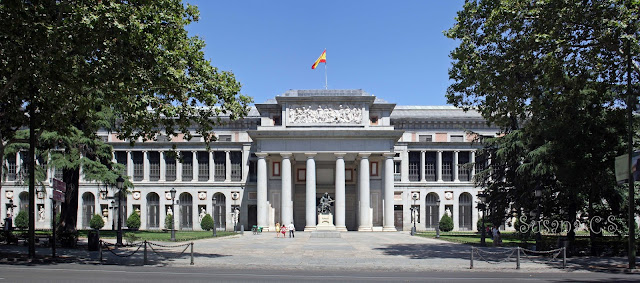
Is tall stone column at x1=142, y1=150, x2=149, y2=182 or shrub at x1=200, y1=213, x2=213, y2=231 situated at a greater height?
tall stone column at x1=142, y1=150, x2=149, y2=182

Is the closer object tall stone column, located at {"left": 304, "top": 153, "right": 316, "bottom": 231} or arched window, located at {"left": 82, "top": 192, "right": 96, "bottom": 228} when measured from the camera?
tall stone column, located at {"left": 304, "top": 153, "right": 316, "bottom": 231}

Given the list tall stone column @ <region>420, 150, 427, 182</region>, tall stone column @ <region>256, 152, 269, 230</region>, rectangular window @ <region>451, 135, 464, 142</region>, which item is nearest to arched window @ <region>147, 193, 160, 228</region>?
tall stone column @ <region>256, 152, 269, 230</region>

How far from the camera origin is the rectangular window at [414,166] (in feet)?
269

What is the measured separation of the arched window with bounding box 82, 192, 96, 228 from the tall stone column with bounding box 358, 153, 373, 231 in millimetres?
37232

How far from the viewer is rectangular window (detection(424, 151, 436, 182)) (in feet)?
269

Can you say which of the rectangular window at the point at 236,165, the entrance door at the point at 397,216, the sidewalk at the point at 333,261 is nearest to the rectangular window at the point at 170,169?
the rectangular window at the point at 236,165

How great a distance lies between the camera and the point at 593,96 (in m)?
31.1

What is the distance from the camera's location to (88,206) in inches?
3292

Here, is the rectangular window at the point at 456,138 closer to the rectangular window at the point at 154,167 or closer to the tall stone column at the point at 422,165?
the tall stone column at the point at 422,165

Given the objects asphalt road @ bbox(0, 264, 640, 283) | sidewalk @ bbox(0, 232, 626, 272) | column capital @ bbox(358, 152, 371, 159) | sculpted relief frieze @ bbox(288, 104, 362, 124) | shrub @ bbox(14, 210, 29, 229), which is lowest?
shrub @ bbox(14, 210, 29, 229)

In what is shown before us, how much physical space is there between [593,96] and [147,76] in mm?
21191

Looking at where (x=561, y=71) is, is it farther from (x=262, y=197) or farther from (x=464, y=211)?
(x=464, y=211)

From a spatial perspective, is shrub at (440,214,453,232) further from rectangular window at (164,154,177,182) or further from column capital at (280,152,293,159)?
rectangular window at (164,154,177,182)

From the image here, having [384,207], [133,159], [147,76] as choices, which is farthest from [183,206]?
[147,76]
